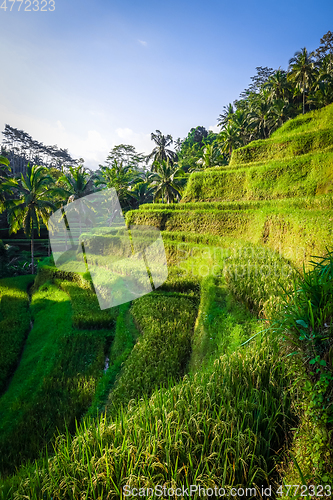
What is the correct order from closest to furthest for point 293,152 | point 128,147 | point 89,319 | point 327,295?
point 327,295
point 89,319
point 293,152
point 128,147

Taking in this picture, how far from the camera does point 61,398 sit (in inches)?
243

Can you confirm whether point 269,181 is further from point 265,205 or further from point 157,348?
point 157,348

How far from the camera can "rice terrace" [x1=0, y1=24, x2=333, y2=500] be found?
7.47 feet

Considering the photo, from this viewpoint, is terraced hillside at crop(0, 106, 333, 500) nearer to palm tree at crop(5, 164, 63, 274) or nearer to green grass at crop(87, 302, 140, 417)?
green grass at crop(87, 302, 140, 417)

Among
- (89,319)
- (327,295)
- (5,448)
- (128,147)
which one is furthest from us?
(128,147)

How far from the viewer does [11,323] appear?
34.6ft

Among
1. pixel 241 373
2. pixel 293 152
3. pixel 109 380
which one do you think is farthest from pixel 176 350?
pixel 293 152

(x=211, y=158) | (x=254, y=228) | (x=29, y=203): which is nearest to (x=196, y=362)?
(x=254, y=228)

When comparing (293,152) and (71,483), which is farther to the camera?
(293,152)

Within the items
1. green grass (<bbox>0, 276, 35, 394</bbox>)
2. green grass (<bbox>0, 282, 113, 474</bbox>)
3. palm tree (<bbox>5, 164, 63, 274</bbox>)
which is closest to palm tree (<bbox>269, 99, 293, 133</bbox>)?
palm tree (<bbox>5, 164, 63, 274</bbox>)

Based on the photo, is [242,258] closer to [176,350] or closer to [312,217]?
[312,217]

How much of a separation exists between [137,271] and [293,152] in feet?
35.3

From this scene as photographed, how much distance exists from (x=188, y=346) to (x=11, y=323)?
851 centimetres

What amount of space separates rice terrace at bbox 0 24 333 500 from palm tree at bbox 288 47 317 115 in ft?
1.21
